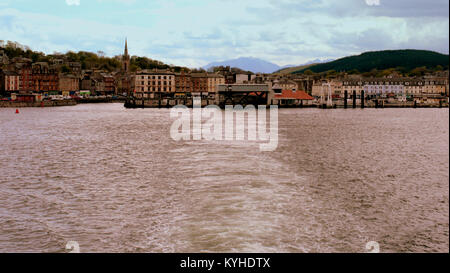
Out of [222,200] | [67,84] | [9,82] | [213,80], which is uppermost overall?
[213,80]

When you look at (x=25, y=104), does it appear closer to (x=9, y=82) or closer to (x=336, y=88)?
(x=9, y=82)

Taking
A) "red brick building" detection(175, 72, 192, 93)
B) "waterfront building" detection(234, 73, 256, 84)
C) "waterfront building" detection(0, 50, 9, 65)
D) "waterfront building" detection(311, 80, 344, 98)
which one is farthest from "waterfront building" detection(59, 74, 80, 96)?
"waterfront building" detection(311, 80, 344, 98)

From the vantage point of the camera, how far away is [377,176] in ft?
64.4

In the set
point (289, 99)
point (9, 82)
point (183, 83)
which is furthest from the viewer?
point (9, 82)

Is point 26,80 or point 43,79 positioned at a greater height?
point 43,79

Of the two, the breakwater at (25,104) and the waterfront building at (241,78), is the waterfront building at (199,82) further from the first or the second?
the breakwater at (25,104)

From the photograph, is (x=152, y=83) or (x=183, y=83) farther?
(x=183, y=83)

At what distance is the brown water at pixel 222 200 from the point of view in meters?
10.6

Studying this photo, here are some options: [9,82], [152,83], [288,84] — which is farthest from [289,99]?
[9,82]

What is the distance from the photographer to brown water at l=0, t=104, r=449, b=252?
10578mm

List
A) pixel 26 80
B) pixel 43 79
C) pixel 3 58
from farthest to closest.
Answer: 1. pixel 3 58
2. pixel 43 79
3. pixel 26 80

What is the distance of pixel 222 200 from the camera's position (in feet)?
45.3

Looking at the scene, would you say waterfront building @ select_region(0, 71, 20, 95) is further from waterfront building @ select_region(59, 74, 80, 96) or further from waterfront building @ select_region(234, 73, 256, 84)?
waterfront building @ select_region(234, 73, 256, 84)
